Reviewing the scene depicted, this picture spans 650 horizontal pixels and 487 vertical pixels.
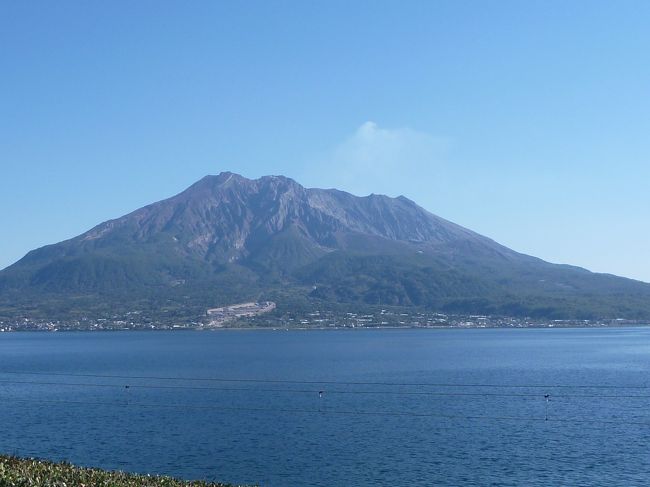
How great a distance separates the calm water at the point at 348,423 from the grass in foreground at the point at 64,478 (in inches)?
513

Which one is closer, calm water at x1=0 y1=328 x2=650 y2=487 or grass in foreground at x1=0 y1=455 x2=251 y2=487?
grass in foreground at x1=0 y1=455 x2=251 y2=487

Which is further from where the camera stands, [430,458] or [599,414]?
[599,414]

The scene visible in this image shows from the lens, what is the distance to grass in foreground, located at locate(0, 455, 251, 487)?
21.2 m

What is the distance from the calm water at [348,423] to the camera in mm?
37469

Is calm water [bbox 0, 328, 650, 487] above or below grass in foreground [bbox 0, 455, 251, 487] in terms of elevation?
below

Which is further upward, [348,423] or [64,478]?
[64,478]

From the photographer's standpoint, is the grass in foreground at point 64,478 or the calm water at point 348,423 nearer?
the grass in foreground at point 64,478

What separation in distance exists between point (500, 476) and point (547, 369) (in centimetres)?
5427

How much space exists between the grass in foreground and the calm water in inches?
513

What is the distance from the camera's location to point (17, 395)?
67.1 m

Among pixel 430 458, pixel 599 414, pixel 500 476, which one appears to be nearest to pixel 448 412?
pixel 599 414

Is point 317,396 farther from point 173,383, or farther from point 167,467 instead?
point 167,467

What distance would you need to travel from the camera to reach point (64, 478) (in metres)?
22.0

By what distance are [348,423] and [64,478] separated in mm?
29903
